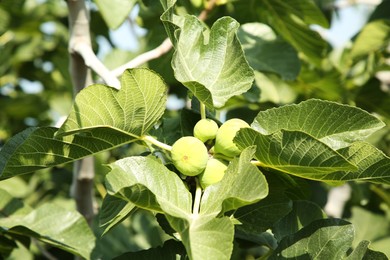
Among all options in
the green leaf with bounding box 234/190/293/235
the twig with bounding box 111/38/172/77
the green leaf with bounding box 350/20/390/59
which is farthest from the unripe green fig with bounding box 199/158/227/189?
the green leaf with bounding box 350/20/390/59

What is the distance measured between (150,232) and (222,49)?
1.24m

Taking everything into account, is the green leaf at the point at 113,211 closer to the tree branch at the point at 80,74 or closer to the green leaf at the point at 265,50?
the tree branch at the point at 80,74

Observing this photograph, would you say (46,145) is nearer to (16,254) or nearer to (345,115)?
(345,115)

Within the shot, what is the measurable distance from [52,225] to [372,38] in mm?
1059

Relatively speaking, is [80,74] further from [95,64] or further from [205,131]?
[205,131]

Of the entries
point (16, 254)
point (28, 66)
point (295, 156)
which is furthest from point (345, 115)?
point (28, 66)

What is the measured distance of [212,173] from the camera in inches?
33.1

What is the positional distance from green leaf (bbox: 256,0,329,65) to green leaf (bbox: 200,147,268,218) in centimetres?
75

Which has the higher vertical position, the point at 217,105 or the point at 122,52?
Answer: the point at 217,105

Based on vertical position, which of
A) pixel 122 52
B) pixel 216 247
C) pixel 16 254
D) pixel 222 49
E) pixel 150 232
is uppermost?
pixel 222 49

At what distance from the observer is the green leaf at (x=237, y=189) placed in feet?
2.35

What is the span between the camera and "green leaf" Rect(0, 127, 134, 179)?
0.88m

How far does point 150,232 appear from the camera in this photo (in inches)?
81.0

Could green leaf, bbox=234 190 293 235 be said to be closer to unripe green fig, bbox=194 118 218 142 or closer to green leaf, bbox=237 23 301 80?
unripe green fig, bbox=194 118 218 142
